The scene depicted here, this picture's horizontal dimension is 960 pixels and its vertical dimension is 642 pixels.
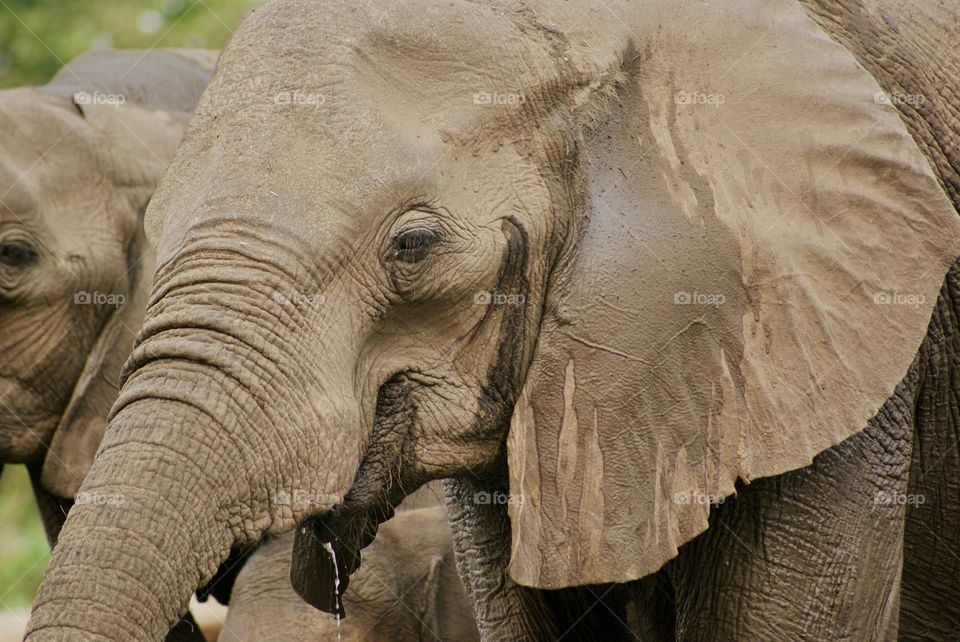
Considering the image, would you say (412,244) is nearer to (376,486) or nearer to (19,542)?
(376,486)

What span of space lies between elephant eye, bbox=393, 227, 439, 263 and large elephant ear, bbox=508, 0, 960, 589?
0.30 metres

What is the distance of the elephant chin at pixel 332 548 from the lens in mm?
3314

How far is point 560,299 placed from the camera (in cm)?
331

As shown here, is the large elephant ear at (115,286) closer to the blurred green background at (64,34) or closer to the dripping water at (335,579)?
the dripping water at (335,579)

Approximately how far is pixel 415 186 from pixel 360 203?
0.39 ft

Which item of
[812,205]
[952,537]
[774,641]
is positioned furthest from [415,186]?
[952,537]

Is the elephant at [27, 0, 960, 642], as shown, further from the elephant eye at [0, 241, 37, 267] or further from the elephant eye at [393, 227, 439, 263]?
the elephant eye at [0, 241, 37, 267]

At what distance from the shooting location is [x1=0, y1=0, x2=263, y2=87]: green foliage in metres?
11.6

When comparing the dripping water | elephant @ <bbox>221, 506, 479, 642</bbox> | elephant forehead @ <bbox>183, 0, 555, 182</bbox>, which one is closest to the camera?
elephant forehead @ <bbox>183, 0, 555, 182</bbox>

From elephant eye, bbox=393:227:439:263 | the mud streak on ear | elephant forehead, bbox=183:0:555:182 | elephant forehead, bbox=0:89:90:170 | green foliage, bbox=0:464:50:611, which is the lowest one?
green foliage, bbox=0:464:50:611

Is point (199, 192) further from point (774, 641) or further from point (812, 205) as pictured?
point (774, 641)

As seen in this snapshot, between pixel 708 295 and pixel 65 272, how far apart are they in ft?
9.35

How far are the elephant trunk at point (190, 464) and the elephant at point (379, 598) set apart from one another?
194cm

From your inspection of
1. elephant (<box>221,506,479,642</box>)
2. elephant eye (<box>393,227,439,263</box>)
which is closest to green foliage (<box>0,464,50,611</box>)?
elephant (<box>221,506,479,642</box>)
